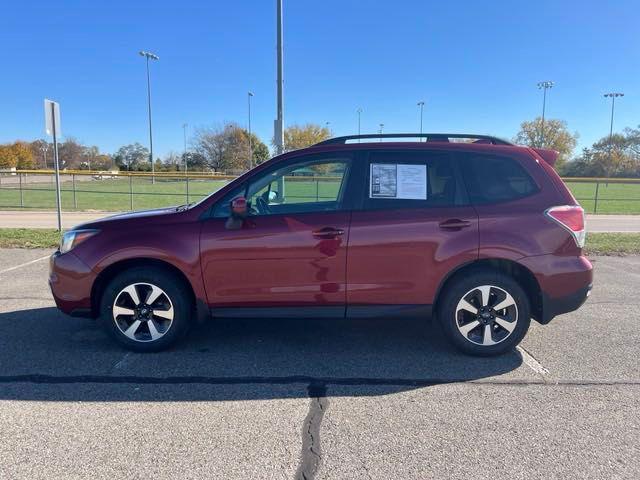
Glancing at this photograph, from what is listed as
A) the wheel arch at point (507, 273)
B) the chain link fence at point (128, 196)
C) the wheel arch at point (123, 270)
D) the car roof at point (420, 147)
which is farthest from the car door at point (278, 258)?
the chain link fence at point (128, 196)

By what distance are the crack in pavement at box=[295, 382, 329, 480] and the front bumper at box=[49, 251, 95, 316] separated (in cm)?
214

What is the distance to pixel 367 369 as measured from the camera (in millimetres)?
3789

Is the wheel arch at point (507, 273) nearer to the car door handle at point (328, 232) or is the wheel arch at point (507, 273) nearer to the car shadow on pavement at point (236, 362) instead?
the car shadow on pavement at point (236, 362)

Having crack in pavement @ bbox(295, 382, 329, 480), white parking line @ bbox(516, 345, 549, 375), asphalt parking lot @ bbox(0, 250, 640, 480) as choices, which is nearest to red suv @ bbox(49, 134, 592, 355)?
white parking line @ bbox(516, 345, 549, 375)

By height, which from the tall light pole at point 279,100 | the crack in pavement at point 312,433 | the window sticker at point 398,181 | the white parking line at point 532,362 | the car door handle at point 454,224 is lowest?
the crack in pavement at point 312,433

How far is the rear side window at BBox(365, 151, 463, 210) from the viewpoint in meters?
3.93

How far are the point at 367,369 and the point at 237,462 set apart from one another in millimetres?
1508

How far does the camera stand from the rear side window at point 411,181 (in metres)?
3.93

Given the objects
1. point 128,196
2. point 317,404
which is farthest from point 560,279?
point 128,196

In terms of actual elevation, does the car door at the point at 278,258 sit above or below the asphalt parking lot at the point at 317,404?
above

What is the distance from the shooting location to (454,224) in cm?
384

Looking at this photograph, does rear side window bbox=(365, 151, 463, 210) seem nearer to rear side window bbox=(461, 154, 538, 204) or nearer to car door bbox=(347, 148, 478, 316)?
car door bbox=(347, 148, 478, 316)

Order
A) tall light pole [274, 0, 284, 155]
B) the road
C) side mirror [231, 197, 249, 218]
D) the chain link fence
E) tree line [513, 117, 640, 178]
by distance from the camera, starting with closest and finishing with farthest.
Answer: side mirror [231, 197, 249, 218], tall light pole [274, 0, 284, 155], the road, the chain link fence, tree line [513, 117, 640, 178]

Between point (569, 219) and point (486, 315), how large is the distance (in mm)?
1073
